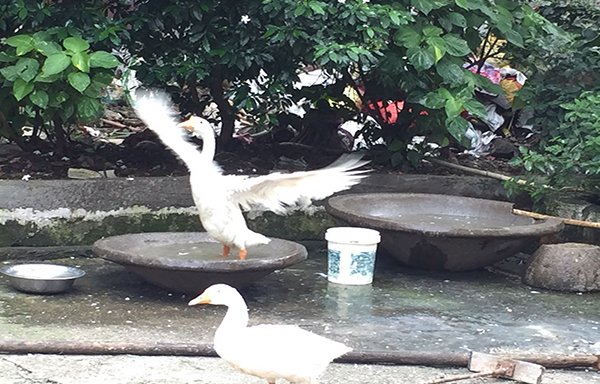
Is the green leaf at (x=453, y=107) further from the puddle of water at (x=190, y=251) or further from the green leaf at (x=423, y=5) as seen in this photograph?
the puddle of water at (x=190, y=251)

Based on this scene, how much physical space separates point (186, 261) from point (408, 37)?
261 cm

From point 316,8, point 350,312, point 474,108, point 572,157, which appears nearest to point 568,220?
point 572,157

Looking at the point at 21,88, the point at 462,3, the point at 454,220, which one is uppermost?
the point at 462,3

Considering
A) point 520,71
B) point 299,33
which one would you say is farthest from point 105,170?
point 520,71

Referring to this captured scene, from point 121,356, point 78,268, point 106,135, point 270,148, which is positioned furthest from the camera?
point 106,135

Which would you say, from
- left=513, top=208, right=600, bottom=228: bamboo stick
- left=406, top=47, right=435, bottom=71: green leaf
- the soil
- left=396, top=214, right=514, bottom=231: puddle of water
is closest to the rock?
left=513, top=208, right=600, bottom=228: bamboo stick

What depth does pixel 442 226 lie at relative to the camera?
654 cm

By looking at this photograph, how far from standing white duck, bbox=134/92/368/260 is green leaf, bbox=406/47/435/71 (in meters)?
1.40

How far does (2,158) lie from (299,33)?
2.55m

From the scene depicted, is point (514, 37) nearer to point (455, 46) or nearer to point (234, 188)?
point (455, 46)

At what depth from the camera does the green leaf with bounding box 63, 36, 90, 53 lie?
21.7 feet

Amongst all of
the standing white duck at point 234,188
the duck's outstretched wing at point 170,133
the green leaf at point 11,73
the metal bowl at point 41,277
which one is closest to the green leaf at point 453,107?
the standing white duck at point 234,188

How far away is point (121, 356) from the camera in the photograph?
478cm

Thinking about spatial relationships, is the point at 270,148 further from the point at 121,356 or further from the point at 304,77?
the point at 121,356
